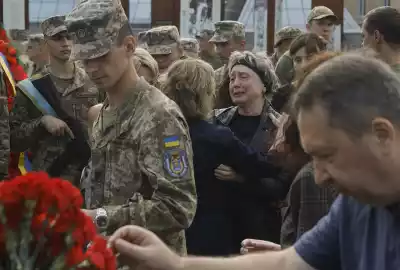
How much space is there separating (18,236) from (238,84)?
3.12m

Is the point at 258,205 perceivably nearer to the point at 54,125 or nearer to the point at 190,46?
the point at 54,125

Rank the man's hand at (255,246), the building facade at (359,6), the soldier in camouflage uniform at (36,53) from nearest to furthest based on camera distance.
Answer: the man's hand at (255,246) < the soldier in camouflage uniform at (36,53) < the building facade at (359,6)

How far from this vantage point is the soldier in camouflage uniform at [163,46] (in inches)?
249

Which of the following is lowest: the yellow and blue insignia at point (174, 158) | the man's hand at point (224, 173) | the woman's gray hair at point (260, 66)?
the man's hand at point (224, 173)

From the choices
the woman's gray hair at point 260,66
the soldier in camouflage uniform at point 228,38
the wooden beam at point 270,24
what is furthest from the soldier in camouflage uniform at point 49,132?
the wooden beam at point 270,24

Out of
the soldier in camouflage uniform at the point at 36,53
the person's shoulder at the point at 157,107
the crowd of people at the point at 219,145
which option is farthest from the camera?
the soldier in camouflage uniform at the point at 36,53

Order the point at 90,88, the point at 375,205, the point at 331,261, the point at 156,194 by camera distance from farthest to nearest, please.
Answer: the point at 90,88
the point at 156,194
the point at 331,261
the point at 375,205

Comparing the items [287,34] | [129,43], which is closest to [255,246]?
[129,43]

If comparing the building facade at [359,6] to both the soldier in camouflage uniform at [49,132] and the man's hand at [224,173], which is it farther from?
the man's hand at [224,173]

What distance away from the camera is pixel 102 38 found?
3.04 meters

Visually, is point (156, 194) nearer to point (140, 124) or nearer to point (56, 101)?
point (140, 124)

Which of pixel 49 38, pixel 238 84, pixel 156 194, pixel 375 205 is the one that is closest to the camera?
pixel 375 205

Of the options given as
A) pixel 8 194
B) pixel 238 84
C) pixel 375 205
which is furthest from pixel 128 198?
pixel 238 84

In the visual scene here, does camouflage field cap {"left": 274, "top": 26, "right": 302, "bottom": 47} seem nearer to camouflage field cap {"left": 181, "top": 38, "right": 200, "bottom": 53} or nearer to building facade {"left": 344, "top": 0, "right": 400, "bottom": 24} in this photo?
camouflage field cap {"left": 181, "top": 38, "right": 200, "bottom": 53}
